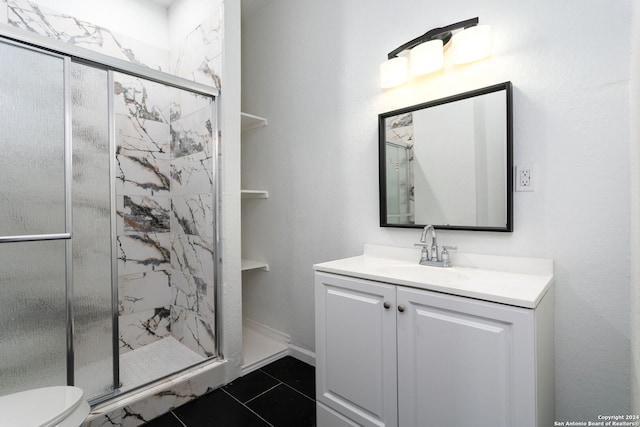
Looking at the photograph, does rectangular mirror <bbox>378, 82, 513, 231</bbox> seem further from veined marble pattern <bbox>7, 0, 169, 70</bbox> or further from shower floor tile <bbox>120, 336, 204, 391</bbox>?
veined marble pattern <bbox>7, 0, 169, 70</bbox>

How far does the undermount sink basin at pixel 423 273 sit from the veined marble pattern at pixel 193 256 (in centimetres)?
118

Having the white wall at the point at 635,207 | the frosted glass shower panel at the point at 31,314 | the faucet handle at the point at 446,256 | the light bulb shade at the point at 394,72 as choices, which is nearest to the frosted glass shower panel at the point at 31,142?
the frosted glass shower panel at the point at 31,314

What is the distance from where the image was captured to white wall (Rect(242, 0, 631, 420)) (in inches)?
43.5

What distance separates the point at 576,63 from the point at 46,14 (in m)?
2.93

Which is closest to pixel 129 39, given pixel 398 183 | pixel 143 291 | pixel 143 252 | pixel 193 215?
pixel 193 215

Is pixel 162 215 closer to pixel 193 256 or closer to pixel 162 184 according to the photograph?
pixel 162 184

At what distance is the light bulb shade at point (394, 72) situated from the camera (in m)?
1.56

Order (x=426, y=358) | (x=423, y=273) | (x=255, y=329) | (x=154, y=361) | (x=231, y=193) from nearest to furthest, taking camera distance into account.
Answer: (x=426, y=358)
(x=423, y=273)
(x=231, y=193)
(x=154, y=361)
(x=255, y=329)

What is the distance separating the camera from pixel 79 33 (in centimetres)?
204

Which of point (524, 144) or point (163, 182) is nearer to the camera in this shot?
point (524, 144)

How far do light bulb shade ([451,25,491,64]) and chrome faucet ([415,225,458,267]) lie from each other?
2.58 feet

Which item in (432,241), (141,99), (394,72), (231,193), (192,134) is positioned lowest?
(432,241)

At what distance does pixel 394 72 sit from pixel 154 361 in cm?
237

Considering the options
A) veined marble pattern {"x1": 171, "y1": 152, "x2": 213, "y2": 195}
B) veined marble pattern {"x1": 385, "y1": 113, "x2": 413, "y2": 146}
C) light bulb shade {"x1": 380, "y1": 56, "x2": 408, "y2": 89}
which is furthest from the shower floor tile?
light bulb shade {"x1": 380, "y1": 56, "x2": 408, "y2": 89}
